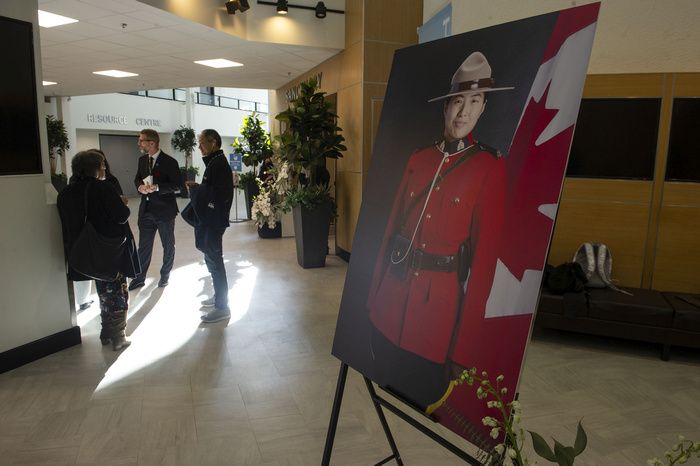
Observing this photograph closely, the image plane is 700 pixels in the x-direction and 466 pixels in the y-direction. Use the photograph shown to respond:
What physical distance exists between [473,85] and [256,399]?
2.39 m

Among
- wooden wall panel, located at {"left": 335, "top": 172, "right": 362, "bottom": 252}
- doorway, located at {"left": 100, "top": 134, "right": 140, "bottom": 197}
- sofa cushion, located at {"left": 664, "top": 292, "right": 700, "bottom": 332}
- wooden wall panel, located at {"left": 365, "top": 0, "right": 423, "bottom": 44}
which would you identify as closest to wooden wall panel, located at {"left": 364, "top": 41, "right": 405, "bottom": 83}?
wooden wall panel, located at {"left": 365, "top": 0, "right": 423, "bottom": 44}

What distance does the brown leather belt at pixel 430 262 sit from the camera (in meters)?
1.49

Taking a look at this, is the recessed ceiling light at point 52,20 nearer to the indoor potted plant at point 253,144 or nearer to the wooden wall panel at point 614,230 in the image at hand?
the indoor potted plant at point 253,144

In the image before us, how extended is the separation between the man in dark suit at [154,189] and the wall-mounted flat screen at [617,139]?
402cm

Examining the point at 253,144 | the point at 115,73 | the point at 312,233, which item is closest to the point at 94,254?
the point at 312,233

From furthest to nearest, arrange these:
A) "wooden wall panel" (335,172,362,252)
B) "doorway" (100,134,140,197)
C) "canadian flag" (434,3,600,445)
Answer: "doorway" (100,134,140,197)
"wooden wall panel" (335,172,362,252)
"canadian flag" (434,3,600,445)

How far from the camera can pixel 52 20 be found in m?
5.84

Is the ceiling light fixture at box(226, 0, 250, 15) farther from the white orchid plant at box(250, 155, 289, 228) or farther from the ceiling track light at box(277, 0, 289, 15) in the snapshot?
the white orchid plant at box(250, 155, 289, 228)

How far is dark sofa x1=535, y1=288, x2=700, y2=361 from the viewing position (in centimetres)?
360

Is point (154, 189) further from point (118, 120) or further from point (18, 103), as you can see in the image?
point (118, 120)

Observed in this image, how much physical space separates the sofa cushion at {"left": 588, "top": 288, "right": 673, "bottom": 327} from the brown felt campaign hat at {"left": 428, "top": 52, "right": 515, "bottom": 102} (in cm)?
299

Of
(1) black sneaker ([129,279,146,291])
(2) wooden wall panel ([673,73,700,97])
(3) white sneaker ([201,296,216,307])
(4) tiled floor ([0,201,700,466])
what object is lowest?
(4) tiled floor ([0,201,700,466])

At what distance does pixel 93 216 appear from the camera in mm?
3545

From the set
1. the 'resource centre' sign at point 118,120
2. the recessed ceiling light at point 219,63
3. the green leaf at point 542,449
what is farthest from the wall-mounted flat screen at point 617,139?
the 'resource centre' sign at point 118,120
